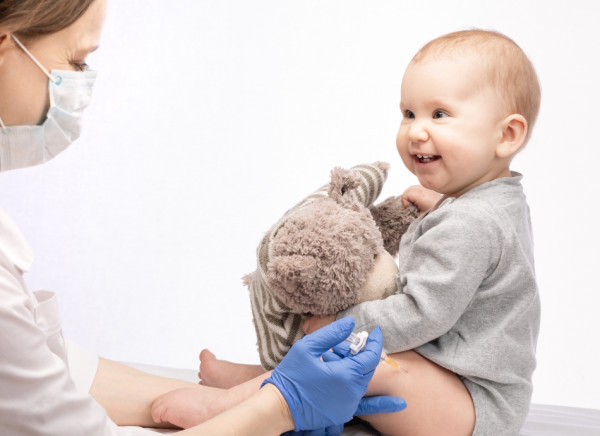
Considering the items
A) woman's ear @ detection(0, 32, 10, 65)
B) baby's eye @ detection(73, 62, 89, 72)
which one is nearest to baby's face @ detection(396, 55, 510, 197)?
baby's eye @ detection(73, 62, 89, 72)

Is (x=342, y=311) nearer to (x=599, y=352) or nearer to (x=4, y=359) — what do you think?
(x=4, y=359)

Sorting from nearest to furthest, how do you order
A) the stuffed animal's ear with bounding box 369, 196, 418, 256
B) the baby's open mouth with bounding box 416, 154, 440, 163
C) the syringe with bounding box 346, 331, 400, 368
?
the syringe with bounding box 346, 331, 400, 368
the baby's open mouth with bounding box 416, 154, 440, 163
the stuffed animal's ear with bounding box 369, 196, 418, 256

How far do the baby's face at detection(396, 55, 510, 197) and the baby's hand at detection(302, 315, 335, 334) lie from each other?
1.33ft

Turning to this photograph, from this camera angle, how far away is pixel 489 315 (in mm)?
1596

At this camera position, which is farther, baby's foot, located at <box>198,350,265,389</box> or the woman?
baby's foot, located at <box>198,350,265,389</box>

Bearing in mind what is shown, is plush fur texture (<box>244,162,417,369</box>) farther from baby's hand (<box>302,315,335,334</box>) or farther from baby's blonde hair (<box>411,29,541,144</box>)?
baby's blonde hair (<box>411,29,541,144</box>)

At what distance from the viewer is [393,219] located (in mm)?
1889

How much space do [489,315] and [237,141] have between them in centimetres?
209

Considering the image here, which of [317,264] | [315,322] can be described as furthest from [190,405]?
[317,264]

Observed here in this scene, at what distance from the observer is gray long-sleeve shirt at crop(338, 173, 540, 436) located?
153 centimetres

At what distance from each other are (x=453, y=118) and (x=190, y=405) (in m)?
0.89

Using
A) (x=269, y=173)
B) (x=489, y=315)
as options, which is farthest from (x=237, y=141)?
(x=489, y=315)

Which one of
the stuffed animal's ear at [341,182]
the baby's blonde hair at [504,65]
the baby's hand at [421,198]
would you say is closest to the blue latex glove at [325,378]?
the stuffed animal's ear at [341,182]

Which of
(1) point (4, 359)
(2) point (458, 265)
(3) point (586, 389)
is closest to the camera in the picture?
Result: (1) point (4, 359)
